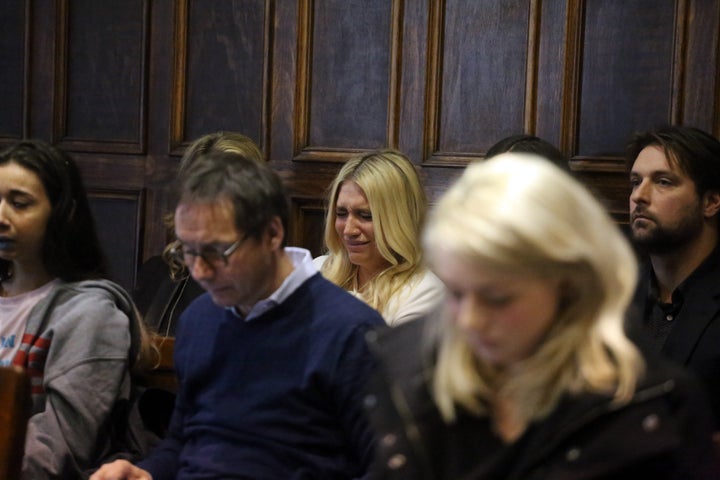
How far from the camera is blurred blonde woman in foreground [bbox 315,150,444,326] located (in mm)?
3186

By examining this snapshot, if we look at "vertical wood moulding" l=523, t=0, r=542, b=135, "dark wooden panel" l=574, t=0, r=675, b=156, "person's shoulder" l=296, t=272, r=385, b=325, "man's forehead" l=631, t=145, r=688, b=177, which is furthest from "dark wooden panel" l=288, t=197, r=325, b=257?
"person's shoulder" l=296, t=272, r=385, b=325

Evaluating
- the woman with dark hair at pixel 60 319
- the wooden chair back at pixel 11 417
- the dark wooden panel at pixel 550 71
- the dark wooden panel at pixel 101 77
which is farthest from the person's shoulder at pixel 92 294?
the dark wooden panel at pixel 550 71

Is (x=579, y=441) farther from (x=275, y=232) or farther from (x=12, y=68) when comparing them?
(x=12, y=68)

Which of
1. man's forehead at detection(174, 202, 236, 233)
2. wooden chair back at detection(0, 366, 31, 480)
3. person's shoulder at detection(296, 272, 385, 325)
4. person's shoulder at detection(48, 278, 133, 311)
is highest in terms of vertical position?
man's forehead at detection(174, 202, 236, 233)

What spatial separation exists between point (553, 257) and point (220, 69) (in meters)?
2.74

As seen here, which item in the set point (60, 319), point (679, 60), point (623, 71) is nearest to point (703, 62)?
point (679, 60)

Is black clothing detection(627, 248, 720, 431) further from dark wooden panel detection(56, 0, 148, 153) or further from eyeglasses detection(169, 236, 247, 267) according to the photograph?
dark wooden panel detection(56, 0, 148, 153)

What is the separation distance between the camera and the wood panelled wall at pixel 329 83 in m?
3.55

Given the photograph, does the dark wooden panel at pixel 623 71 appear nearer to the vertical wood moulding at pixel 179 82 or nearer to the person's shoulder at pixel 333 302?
the vertical wood moulding at pixel 179 82

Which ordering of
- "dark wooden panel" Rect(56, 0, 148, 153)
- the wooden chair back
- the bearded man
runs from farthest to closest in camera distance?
"dark wooden panel" Rect(56, 0, 148, 153), the bearded man, the wooden chair back

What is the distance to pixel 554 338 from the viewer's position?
1477 millimetres

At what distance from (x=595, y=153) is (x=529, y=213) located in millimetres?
2249

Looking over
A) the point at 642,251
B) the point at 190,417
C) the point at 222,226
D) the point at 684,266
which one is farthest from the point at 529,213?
the point at 642,251

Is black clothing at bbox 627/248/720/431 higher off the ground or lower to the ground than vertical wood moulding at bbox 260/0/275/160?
lower
